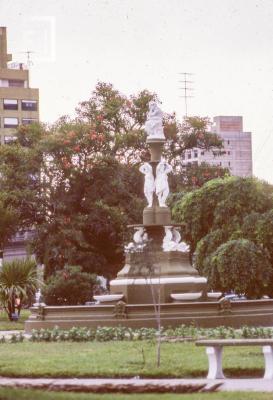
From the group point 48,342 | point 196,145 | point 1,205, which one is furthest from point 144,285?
point 196,145

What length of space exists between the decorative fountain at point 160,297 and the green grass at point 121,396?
1358 centimetres

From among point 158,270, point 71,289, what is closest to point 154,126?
point 158,270

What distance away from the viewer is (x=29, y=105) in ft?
389

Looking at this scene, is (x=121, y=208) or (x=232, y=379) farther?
(x=121, y=208)

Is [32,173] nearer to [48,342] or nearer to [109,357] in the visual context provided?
[48,342]

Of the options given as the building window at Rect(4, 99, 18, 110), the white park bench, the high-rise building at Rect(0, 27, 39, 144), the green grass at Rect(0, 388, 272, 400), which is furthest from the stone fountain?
the building window at Rect(4, 99, 18, 110)

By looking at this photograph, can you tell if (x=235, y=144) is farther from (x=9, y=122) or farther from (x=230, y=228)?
(x=230, y=228)

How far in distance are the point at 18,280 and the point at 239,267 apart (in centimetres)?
921

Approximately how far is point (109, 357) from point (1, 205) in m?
33.4

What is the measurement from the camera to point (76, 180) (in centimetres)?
5906

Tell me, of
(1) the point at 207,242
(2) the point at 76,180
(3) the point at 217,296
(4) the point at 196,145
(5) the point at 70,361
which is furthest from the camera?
(4) the point at 196,145

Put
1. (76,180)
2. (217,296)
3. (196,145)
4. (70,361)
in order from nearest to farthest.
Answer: (70,361), (217,296), (76,180), (196,145)

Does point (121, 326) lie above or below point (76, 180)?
below

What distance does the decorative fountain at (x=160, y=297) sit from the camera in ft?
101
